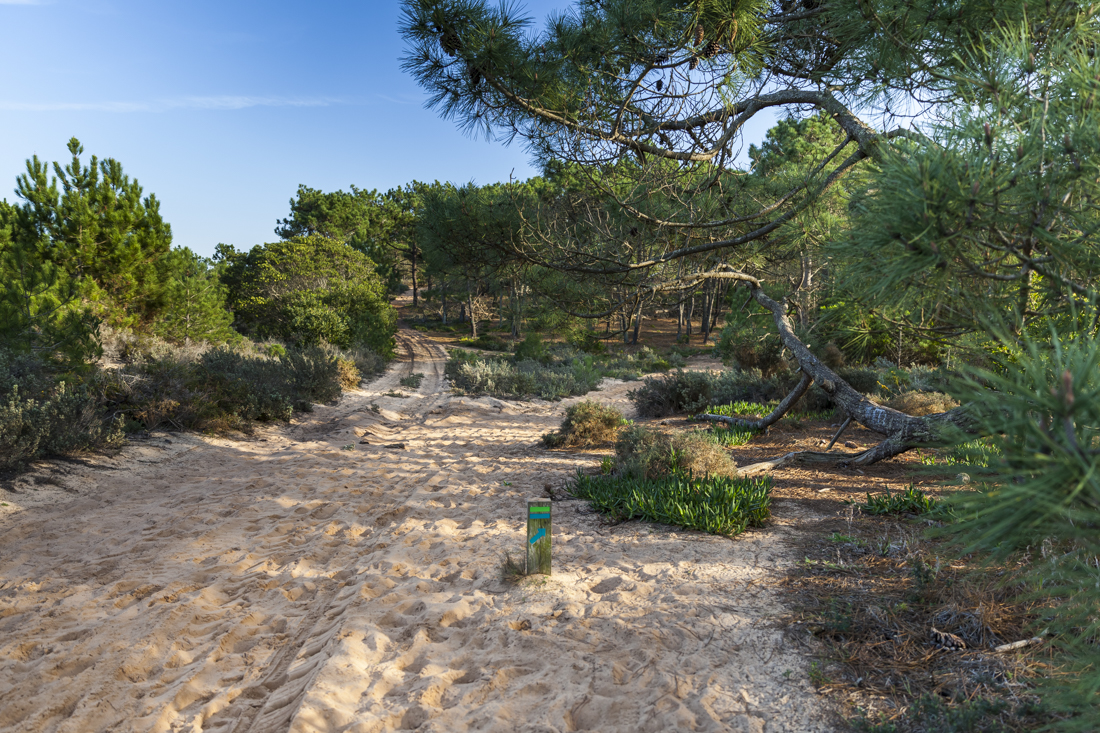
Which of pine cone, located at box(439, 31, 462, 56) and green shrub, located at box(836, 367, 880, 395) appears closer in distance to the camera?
pine cone, located at box(439, 31, 462, 56)

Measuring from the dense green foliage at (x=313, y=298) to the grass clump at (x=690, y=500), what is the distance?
17699mm

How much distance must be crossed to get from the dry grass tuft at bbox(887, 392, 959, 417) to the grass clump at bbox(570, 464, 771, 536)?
383 cm

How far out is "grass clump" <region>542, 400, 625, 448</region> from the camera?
27.3ft

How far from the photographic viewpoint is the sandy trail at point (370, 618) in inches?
95.4

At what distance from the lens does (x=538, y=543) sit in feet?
12.0

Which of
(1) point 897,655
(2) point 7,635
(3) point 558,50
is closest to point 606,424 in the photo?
(3) point 558,50

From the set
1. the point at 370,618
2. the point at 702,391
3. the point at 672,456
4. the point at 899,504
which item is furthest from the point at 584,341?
the point at 370,618

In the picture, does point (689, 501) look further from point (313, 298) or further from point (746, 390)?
point (313, 298)

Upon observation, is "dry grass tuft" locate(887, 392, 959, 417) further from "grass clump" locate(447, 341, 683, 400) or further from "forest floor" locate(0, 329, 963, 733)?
"grass clump" locate(447, 341, 683, 400)

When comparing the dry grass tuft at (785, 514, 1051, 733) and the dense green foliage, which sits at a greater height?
the dense green foliage

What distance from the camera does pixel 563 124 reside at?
A: 17.5 ft

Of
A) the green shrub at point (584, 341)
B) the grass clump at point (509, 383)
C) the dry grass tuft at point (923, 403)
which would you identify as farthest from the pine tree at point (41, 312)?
the green shrub at point (584, 341)

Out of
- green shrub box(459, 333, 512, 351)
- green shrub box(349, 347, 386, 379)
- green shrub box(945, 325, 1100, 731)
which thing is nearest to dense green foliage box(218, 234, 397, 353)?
green shrub box(349, 347, 386, 379)

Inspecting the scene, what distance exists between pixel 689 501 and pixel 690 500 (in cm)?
1
